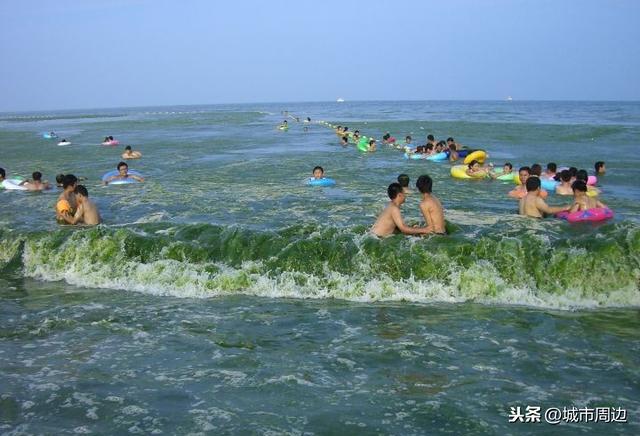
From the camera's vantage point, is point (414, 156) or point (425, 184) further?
point (414, 156)

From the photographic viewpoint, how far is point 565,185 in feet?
46.6

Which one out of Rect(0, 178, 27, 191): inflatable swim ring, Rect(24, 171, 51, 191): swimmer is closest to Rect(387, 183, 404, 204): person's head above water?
Rect(24, 171, 51, 191): swimmer

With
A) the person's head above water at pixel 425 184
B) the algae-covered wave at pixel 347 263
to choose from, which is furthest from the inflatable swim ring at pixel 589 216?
the person's head above water at pixel 425 184

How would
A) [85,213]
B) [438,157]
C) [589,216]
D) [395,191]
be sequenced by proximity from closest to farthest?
[395,191]
[589,216]
[85,213]
[438,157]

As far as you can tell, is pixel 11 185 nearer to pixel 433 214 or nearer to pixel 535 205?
pixel 433 214

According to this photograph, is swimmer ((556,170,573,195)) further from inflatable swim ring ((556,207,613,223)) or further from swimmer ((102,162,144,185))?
swimmer ((102,162,144,185))

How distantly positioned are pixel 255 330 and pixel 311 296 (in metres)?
1.83

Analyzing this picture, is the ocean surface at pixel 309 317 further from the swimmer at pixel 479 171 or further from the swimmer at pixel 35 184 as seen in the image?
the swimmer at pixel 479 171

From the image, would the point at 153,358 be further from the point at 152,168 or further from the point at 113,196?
the point at 152,168

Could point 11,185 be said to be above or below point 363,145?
below

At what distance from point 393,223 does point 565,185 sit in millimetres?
6707

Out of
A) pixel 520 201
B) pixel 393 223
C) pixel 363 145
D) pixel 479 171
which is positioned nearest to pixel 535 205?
pixel 520 201

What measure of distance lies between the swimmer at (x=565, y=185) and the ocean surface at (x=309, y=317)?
0.26 meters

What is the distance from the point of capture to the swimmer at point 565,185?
551 inches
